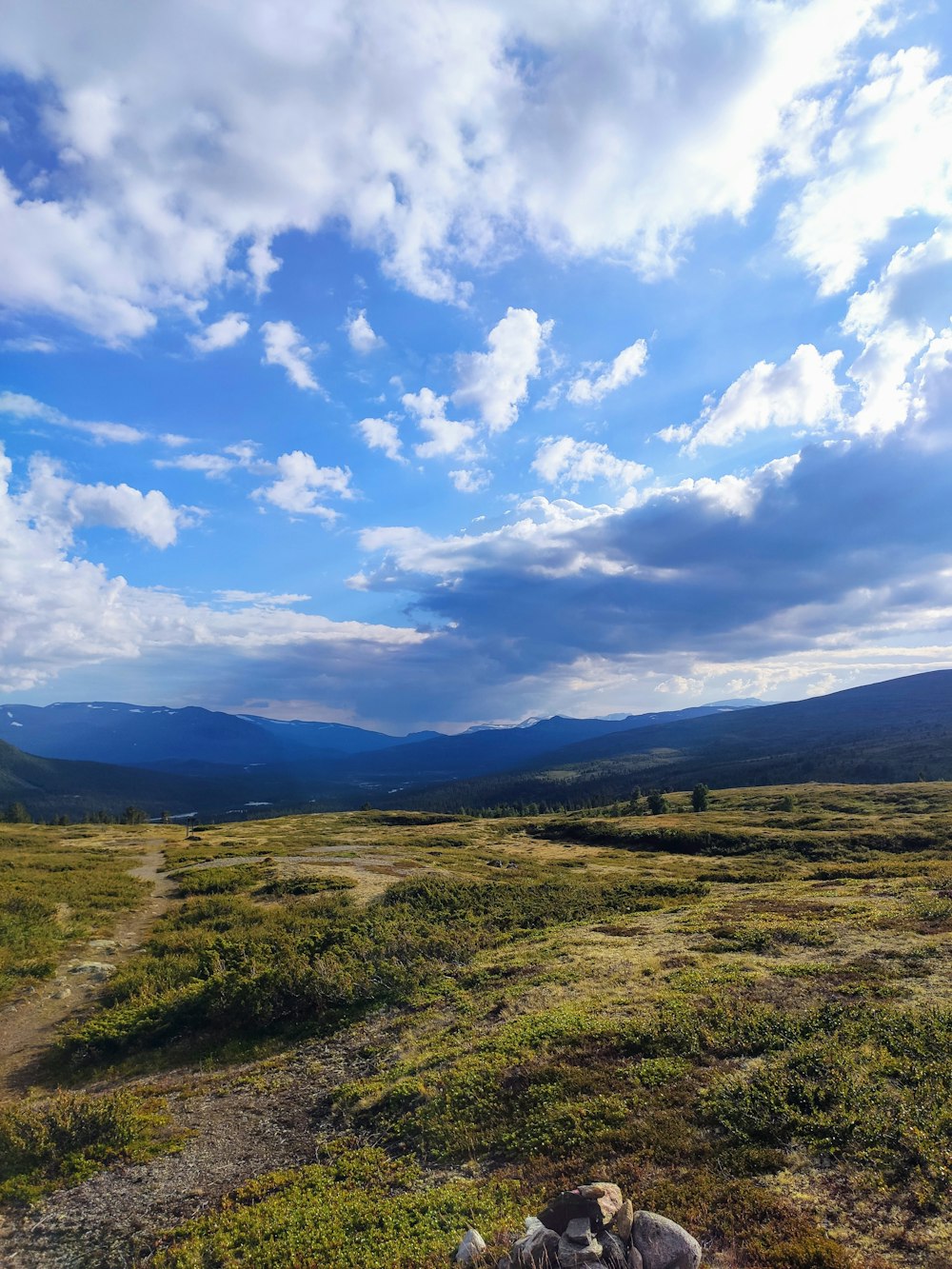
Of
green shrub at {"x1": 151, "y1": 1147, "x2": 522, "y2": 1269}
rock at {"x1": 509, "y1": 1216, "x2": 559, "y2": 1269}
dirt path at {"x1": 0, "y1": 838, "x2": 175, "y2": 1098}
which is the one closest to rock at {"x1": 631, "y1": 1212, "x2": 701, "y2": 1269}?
rock at {"x1": 509, "y1": 1216, "x2": 559, "y2": 1269}

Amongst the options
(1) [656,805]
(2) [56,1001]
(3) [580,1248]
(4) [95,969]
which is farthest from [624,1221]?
(1) [656,805]

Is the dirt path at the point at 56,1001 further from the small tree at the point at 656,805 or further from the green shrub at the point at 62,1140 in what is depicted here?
the small tree at the point at 656,805

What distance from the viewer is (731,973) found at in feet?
68.1

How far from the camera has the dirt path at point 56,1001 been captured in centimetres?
1877

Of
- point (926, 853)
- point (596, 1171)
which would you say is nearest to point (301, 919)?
point (596, 1171)

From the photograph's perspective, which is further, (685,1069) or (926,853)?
(926,853)

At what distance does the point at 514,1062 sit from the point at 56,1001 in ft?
65.1

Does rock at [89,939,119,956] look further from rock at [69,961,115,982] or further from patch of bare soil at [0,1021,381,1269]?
patch of bare soil at [0,1021,381,1269]

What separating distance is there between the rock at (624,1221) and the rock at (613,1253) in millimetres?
155

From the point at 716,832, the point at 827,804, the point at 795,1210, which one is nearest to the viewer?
the point at 795,1210

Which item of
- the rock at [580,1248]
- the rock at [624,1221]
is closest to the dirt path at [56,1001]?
the rock at [580,1248]

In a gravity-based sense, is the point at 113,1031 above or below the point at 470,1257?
below

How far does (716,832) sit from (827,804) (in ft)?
127

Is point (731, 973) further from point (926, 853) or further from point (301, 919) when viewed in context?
point (926, 853)
